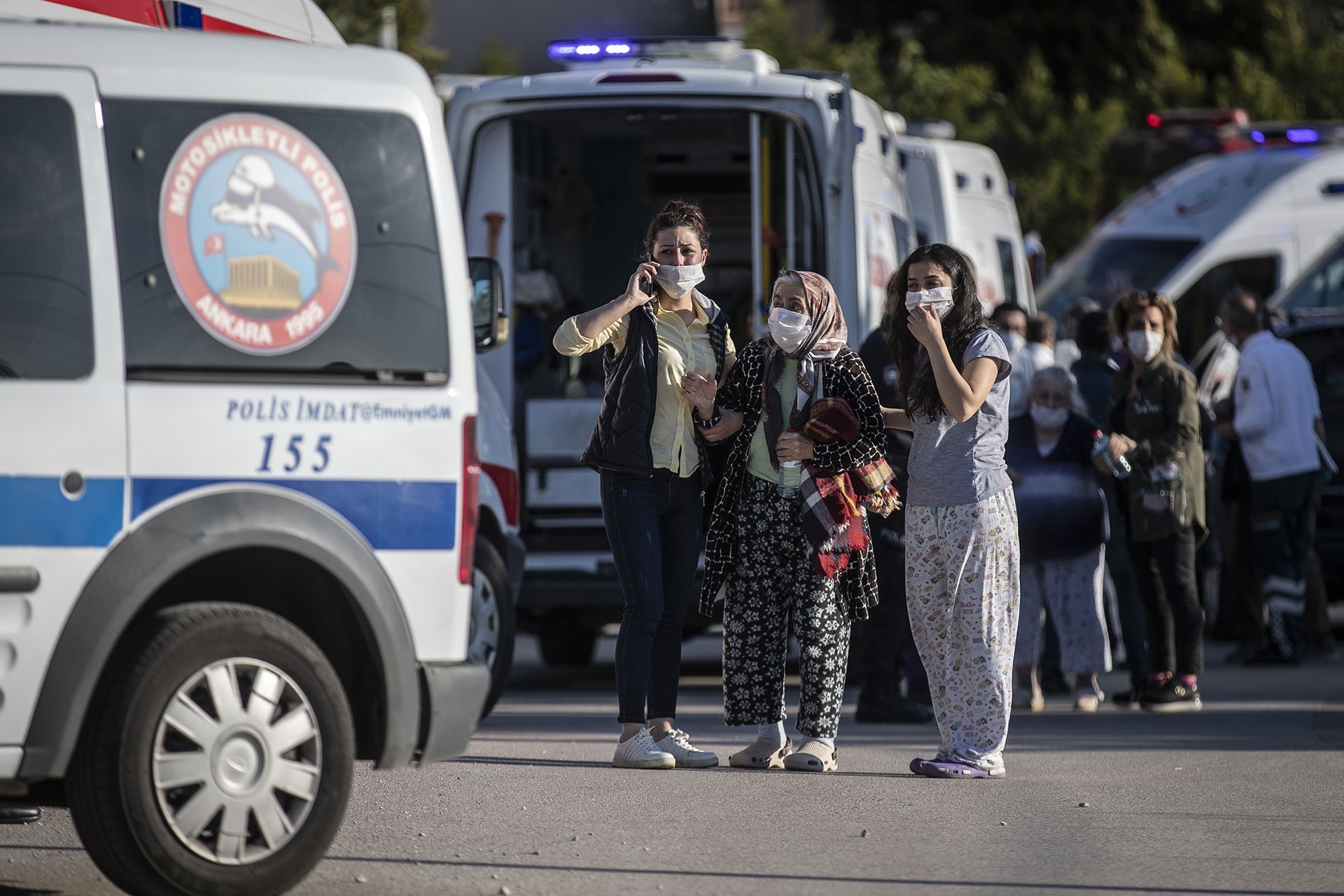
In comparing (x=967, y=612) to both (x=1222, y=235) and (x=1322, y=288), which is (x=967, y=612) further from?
(x=1222, y=235)

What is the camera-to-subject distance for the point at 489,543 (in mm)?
8484

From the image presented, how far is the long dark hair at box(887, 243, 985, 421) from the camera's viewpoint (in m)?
7.31

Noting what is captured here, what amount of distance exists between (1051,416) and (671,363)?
8.74 feet

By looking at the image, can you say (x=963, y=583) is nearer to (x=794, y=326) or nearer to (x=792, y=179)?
(x=794, y=326)

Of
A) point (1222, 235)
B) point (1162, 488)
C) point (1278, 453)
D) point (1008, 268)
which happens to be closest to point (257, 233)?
point (1162, 488)

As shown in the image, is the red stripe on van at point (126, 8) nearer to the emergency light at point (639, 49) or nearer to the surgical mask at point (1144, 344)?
the emergency light at point (639, 49)

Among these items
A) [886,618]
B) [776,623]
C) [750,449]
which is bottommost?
[886,618]

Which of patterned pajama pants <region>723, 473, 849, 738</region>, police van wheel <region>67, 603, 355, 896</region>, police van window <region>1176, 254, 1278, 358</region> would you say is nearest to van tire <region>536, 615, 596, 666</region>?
patterned pajama pants <region>723, 473, 849, 738</region>

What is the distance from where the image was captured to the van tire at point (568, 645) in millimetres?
11695

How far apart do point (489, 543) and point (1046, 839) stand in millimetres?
2972

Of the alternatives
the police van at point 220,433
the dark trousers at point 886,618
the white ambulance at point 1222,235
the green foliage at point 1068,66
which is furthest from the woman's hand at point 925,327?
the green foliage at point 1068,66

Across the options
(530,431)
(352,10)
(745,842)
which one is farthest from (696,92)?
(352,10)

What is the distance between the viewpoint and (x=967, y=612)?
7.28 m

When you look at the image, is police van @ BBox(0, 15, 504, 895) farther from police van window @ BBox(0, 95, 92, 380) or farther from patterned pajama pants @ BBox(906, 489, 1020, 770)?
patterned pajama pants @ BBox(906, 489, 1020, 770)
